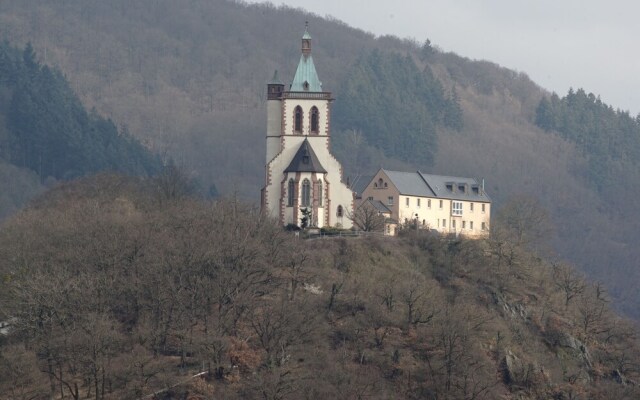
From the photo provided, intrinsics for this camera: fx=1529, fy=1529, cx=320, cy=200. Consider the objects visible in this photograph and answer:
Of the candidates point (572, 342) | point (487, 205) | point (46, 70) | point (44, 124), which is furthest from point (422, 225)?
point (46, 70)

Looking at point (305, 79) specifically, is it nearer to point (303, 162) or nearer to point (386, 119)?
point (303, 162)

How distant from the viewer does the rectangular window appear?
10934 cm

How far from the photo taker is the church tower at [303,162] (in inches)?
3949

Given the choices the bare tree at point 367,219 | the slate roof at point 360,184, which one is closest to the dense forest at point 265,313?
the bare tree at point 367,219

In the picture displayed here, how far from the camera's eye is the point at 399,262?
95.5 meters

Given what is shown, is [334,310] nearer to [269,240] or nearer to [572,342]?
[269,240]

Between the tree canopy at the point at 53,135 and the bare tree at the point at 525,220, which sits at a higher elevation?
the tree canopy at the point at 53,135

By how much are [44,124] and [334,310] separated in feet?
226

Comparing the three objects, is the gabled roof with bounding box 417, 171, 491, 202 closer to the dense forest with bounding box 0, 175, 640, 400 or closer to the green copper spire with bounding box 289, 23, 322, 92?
the dense forest with bounding box 0, 175, 640, 400

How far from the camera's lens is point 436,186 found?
10988 centimetres

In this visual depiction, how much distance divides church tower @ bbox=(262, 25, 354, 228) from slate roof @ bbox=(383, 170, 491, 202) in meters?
6.61

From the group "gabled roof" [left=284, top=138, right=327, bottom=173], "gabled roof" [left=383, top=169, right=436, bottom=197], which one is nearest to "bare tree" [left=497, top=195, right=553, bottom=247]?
"gabled roof" [left=383, top=169, right=436, bottom=197]

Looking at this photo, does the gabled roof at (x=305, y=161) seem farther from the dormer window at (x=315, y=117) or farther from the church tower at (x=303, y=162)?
the dormer window at (x=315, y=117)

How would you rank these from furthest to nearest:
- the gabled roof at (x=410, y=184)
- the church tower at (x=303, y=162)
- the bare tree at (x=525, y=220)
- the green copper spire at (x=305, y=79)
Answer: the bare tree at (x=525, y=220) < the gabled roof at (x=410, y=184) < the green copper spire at (x=305, y=79) < the church tower at (x=303, y=162)
